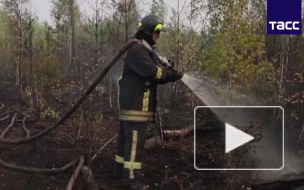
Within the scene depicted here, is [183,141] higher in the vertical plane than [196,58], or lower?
lower

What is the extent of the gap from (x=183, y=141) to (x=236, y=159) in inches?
60.9

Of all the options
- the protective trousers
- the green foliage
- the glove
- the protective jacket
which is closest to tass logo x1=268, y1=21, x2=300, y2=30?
the green foliage

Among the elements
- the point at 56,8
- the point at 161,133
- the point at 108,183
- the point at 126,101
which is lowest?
the point at 108,183

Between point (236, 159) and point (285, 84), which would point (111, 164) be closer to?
point (236, 159)

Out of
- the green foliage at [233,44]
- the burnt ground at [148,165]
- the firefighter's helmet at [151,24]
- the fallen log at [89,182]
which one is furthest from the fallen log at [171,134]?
the firefighter's helmet at [151,24]

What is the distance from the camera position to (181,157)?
635cm

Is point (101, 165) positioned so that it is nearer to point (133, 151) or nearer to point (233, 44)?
point (133, 151)

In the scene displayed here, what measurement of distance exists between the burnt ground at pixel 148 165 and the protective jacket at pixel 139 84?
35.1 inches

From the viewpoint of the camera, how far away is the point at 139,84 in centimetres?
427

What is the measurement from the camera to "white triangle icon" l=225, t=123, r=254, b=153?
493 centimetres

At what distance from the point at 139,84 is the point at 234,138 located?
160 centimetres

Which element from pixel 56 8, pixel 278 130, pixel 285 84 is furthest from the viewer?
pixel 56 8

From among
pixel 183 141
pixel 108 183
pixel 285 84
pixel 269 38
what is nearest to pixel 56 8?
pixel 269 38

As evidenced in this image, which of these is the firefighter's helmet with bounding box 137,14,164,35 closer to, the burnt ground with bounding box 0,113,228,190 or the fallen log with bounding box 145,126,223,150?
the burnt ground with bounding box 0,113,228,190
